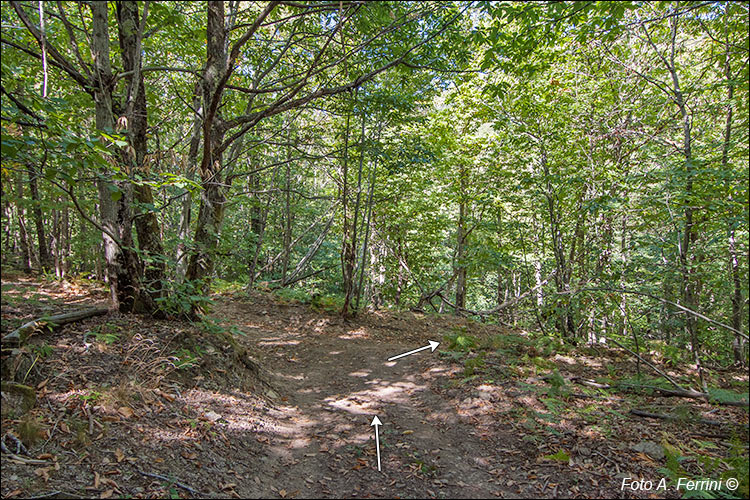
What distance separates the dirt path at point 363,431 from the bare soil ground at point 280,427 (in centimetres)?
2

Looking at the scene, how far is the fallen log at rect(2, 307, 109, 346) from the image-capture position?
3.50m

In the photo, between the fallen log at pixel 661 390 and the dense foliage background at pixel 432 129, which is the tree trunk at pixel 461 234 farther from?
the fallen log at pixel 661 390

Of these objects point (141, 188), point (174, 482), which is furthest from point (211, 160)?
point (174, 482)

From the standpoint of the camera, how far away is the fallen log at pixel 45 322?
350 centimetres

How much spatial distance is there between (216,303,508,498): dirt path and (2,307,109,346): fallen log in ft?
8.90

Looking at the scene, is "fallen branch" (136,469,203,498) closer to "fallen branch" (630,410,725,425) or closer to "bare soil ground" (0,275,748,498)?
"bare soil ground" (0,275,748,498)

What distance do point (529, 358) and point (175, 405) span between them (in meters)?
6.17

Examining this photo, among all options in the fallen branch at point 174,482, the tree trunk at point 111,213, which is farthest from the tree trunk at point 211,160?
the fallen branch at point 174,482

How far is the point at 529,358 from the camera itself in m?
7.11

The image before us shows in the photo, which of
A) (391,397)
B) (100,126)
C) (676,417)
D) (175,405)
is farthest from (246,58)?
(676,417)

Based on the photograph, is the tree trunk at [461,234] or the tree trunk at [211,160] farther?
the tree trunk at [461,234]

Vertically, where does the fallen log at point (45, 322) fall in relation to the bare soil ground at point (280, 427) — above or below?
above

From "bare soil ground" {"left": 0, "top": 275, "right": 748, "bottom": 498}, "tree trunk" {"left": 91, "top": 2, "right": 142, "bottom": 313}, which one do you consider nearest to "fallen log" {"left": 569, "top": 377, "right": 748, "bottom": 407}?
"bare soil ground" {"left": 0, "top": 275, "right": 748, "bottom": 498}

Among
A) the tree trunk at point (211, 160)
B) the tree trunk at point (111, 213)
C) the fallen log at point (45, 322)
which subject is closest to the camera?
the fallen log at point (45, 322)
